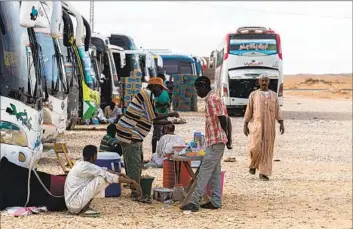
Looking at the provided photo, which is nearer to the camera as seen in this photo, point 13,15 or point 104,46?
point 13,15

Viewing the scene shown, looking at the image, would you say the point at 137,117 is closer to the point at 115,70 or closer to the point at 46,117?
the point at 46,117

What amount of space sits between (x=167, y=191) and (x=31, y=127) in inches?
70.5

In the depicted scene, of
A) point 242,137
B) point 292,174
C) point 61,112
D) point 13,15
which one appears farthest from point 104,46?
point 13,15

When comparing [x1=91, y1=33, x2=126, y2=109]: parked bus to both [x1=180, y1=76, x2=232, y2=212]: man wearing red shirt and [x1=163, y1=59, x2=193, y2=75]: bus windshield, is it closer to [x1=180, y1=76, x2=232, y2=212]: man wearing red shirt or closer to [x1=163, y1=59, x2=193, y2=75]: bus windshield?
[x1=163, y1=59, x2=193, y2=75]: bus windshield

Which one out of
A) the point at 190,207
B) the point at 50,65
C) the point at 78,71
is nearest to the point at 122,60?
the point at 78,71

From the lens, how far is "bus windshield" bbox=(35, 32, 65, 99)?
13.2 meters

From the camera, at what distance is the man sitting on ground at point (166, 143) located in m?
11.2

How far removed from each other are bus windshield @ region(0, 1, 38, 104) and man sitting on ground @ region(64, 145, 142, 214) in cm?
122

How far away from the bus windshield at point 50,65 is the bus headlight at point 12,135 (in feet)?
15.6

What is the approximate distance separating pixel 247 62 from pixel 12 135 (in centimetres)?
2044

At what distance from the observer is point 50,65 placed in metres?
13.5

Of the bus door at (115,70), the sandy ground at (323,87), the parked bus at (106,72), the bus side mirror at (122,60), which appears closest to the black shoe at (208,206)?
the bus door at (115,70)

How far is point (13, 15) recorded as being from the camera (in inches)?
368

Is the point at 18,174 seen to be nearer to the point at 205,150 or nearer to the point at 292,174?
the point at 205,150
